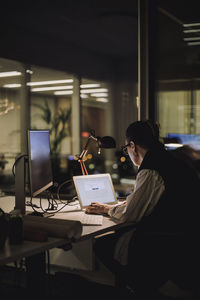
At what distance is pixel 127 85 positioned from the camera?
9445 mm

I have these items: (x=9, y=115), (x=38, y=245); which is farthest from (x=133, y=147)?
(x=9, y=115)

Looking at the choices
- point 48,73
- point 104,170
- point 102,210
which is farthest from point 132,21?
point 102,210

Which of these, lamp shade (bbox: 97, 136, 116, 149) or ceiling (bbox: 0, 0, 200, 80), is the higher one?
ceiling (bbox: 0, 0, 200, 80)

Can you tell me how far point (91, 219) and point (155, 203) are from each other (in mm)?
414

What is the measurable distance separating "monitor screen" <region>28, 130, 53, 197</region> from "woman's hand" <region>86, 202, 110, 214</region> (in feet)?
1.13

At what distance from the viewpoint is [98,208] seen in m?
2.48

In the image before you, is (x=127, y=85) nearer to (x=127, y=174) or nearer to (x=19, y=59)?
(x=127, y=174)

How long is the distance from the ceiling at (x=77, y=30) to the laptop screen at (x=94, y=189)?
1979 mm

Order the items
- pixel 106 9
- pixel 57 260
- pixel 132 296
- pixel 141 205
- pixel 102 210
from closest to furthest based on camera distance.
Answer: pixel 141 205 → pixel 102 210 → pixel 132 296 → pixel 57 260 → pixel 106 9

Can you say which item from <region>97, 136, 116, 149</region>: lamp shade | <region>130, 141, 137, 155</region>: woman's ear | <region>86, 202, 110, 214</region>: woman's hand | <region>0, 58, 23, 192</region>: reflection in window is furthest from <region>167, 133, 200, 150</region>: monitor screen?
<region>0, 58, 23, 192</region>: reflection in window

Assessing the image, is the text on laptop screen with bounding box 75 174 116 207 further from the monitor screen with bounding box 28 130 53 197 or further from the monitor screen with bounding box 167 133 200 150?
the monitor screen with bounding box 167 133 200 150

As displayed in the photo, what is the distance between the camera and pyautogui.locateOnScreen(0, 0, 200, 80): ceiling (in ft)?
17.2

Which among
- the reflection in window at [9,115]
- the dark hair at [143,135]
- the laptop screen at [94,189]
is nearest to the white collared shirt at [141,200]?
the dark hair at [143,135]

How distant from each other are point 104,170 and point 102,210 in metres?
6.38
